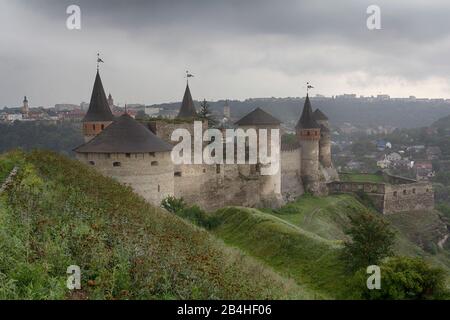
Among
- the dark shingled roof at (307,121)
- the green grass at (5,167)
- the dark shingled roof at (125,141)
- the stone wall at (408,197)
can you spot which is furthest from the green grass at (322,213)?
the green grass at (5,167)

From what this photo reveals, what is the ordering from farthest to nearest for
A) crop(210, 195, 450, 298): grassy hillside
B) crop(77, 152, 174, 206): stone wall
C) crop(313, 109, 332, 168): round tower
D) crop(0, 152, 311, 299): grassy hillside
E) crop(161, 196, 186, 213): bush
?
crop(313, 109, 332, 168): round tower, crop(77, 152, 174, 206): stone wall, crop(161, 196, 186, 213): bush, crop(210, 195, 450, 298): grassy hillside, crop(0, 152, 311, 299): grassy hillside

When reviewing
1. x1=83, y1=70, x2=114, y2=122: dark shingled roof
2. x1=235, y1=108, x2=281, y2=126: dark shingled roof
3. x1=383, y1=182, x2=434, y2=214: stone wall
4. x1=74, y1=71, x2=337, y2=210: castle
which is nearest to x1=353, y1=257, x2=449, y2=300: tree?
x1=74, y1=71, x2=337, y2=210: castle

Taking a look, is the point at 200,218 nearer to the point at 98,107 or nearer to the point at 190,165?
the point at 190,165

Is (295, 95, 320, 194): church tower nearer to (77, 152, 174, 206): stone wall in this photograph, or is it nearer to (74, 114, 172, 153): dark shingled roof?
(74, 114, 172, 153): dark shingled roof

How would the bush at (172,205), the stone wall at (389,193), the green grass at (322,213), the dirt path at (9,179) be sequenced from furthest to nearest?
the stone wall at (389,193) → the green grass at (322,213) → the bush at (172,205) → the dirt path at (9,179)

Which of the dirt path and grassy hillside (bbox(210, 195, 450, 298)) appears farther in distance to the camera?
grassy hillside (bbox(210, 195, 450, 298))

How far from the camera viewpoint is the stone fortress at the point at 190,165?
22.9 m

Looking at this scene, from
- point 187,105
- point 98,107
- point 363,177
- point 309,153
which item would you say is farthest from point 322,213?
point 363,177

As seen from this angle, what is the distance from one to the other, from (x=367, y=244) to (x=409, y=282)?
122 inches

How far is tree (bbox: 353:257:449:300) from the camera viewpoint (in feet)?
40.0

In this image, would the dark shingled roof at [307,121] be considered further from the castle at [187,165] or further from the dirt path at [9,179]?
the dirt path at [9,179]

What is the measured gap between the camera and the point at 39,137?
214ft

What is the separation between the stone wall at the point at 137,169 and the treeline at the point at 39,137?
36720mm
